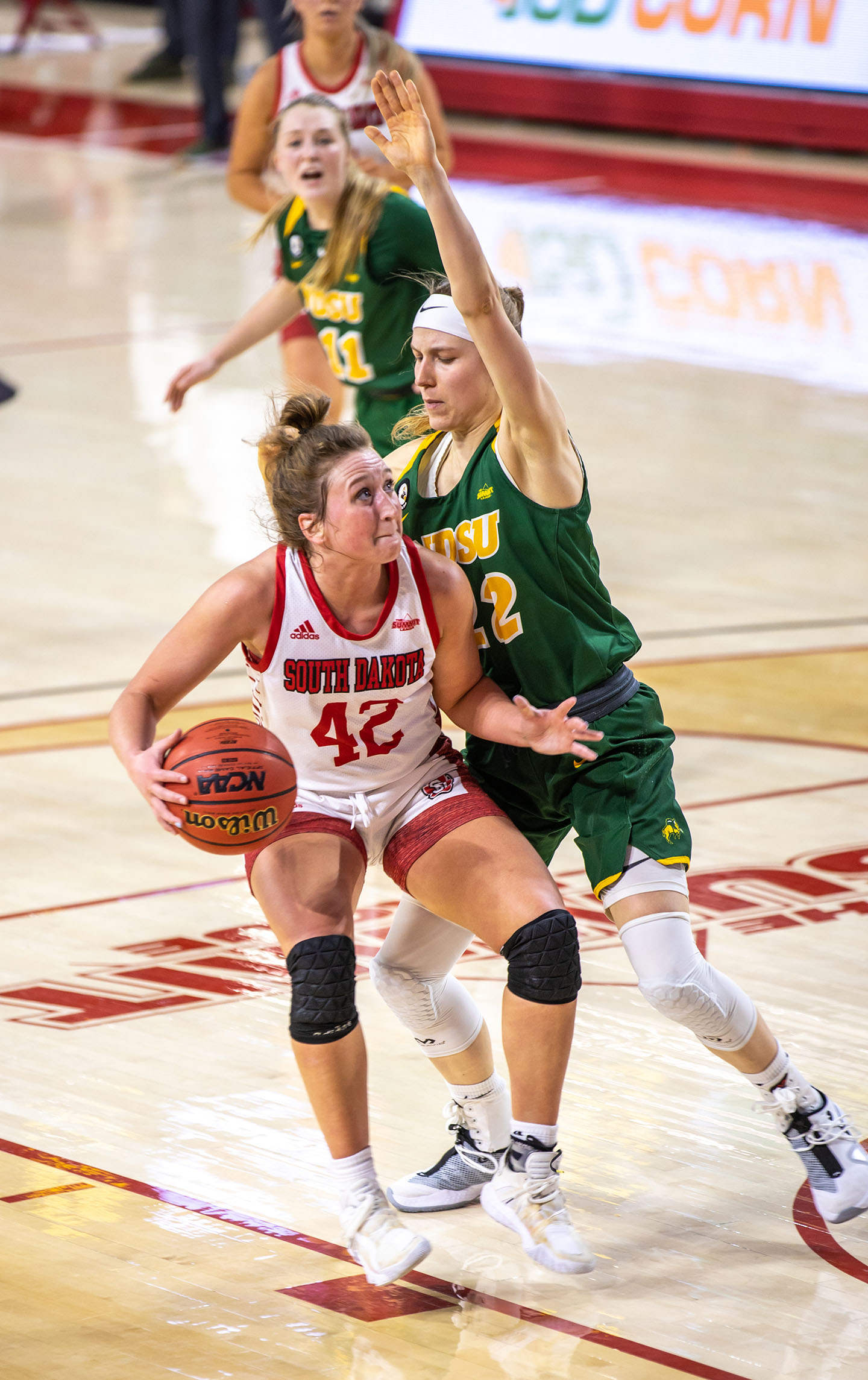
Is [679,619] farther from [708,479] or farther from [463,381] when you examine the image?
[463,381]

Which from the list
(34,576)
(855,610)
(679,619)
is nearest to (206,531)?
(34,576)

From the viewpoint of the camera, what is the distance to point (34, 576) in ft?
25.4

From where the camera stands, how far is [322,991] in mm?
3268

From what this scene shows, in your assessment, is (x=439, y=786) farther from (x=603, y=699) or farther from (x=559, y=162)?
(x=559, y=162)

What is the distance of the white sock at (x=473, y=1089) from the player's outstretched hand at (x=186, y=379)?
8.20 feet

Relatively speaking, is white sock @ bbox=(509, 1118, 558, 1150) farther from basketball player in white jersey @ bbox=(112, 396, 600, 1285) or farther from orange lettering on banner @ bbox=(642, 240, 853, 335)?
orange lettering on banner @ bbox=(642, 240, 853, 335)

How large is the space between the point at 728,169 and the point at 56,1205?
14157 mm

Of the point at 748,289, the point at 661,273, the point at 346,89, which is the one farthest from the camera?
the point at 661,273

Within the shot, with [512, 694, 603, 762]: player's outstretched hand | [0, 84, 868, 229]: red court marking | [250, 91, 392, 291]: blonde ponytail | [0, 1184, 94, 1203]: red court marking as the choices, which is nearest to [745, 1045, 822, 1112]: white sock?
[512, 694, 603, 762]: player's outstretched hand

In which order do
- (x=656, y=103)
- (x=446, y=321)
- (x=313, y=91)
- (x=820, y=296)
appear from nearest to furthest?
(x=446, y=321), (x=313, y=91), (x=820, y=296), (x=656, y=103)

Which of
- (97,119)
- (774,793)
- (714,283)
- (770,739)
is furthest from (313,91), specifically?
(97,119)

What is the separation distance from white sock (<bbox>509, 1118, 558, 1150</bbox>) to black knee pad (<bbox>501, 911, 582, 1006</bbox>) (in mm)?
213

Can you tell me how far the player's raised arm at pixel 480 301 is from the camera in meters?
3.46

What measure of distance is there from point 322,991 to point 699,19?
14836 millimetres
